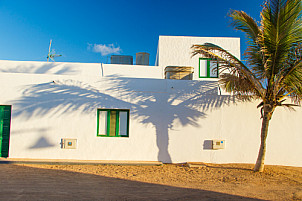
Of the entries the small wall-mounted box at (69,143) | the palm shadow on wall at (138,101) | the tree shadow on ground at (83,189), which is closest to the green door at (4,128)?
the palm shadow on wall at (138,101)

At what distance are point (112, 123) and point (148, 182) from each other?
323 cm

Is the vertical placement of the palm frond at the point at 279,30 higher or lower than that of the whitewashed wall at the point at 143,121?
higher

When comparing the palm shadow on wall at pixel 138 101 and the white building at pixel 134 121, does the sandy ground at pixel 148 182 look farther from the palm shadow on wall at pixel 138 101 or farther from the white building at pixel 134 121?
the palm shadow on wall at pixel 138 101

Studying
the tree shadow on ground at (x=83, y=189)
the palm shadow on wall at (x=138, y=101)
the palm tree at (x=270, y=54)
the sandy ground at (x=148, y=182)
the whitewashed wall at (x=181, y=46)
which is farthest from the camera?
the whitewashed wall at (x=181, y=46)

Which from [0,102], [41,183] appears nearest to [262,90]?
[41,183]

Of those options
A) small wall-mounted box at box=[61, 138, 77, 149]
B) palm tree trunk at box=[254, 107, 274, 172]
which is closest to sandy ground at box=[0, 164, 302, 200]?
palm tree trunk at box=[254, 107, 274, 172]

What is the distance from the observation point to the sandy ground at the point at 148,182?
5543 millimetres

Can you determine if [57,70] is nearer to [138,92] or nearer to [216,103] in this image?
[138,92]

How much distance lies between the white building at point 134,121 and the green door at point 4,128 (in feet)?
0.27

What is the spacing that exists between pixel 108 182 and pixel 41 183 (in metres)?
1.70

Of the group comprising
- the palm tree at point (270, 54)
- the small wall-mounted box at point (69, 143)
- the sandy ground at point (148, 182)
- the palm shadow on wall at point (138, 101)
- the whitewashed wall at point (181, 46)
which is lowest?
the sandy ground at point (148, 182)

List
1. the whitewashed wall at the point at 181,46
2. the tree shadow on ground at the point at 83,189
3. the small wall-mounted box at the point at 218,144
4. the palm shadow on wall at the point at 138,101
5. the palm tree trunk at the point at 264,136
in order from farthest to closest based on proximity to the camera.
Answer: the whitewashed wall at the point at 181,46 → the small wall-mounted box at the point at 218,144 → the palm shadow on wall at the point at 138,101 → the palm tree trunk at the point at 264,136 → the tree shadow on ground at the point at 83,189

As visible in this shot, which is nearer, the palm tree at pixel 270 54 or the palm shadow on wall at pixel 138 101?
the palm tree at pixel 270 54

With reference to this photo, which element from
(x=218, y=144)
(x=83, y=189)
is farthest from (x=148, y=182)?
(x=218, y=144)
